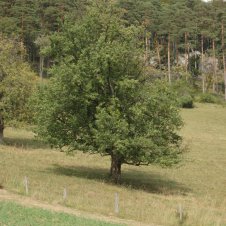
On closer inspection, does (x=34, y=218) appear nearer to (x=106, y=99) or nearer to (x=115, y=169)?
(x=106, y=99)

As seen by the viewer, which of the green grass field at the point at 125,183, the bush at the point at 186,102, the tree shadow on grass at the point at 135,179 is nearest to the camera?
the green grass field at the point at 125,183

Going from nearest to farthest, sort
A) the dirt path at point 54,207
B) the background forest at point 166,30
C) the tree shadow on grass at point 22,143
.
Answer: the dirt path at point 54,207, the tree shadow on grass at point 22,143, the background forest at point 166,30

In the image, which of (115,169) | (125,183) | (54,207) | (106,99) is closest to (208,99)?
(125,183)

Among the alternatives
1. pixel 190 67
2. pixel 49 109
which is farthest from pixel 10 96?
pixel 190 67

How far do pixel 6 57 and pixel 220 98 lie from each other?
67.1 m

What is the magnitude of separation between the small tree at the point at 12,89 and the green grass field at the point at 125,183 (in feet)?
11.0

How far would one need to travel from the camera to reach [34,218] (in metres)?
19.9

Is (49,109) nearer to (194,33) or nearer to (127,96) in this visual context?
(127,96)

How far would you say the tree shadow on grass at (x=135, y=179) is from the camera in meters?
35.5

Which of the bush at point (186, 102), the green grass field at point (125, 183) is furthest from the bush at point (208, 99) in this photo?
the green grass field at point (125, 183)

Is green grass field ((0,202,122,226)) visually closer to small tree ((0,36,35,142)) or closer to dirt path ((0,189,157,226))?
dirt path ((0,189,157,226))

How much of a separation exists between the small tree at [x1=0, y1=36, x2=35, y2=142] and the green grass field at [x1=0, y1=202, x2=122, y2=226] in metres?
25.3

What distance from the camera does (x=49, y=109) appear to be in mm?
34531

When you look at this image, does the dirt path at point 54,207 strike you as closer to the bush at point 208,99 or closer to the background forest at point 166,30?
the background forest at point 166,30
